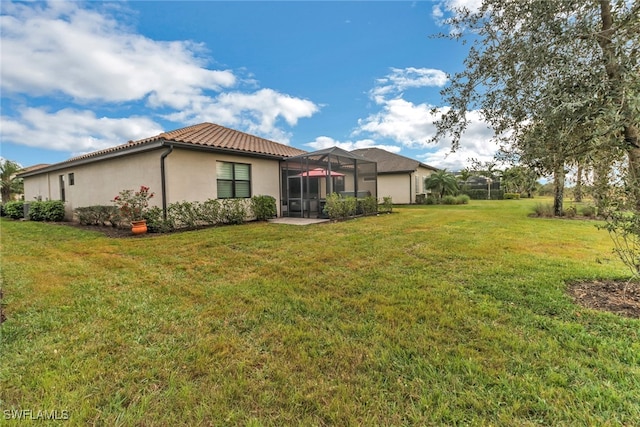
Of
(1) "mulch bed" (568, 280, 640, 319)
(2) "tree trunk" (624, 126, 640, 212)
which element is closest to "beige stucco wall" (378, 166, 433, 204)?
(1) "mulch bed" (568, 280, 640, 319)

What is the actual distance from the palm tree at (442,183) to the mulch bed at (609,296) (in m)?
20.7

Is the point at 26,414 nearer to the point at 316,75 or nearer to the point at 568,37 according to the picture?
the point at 568,37

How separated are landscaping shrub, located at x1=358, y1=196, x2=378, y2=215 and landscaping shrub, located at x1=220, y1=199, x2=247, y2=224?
18.8 ft

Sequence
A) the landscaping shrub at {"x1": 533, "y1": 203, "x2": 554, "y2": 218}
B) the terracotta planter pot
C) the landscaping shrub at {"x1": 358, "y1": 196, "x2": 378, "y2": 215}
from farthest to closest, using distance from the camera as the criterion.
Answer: the landscaping shrub at {"x1": 358, "y1": 196, "x2": 378, "y2": 215} → the landscaping shrub at {"x1": 533, "y1": 203, "x2": 554, "y2": 218} → the terracotta planter pot

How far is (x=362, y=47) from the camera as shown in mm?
10250

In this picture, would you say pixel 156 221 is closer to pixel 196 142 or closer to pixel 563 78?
pixel 196 142

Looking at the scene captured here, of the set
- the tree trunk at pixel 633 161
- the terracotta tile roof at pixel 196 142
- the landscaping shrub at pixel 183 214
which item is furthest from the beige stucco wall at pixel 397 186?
the tree trunk at pixel 633 161

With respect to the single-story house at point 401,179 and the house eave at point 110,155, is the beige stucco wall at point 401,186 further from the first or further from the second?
the house eave at point 110,155

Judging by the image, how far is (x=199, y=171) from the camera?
33.6 ft

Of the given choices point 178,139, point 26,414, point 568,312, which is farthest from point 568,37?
point 178,139

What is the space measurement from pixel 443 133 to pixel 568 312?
270 cm

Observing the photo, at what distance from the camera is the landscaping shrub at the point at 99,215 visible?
10492mm

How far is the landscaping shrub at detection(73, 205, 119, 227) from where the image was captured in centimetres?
1049

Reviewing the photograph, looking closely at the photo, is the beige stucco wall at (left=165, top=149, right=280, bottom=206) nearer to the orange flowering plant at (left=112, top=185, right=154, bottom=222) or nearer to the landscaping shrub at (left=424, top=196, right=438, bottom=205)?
the orange flowering plant at (left=112, top=185, right=154, bottom=222)
